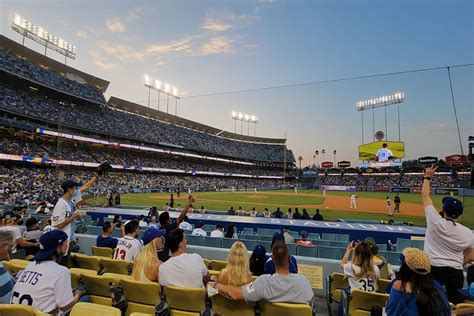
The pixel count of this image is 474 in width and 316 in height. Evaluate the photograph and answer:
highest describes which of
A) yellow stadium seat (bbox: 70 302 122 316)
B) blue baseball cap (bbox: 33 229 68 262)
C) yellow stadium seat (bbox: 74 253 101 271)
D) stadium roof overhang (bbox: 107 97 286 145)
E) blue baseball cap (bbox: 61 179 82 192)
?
stadium roof overhang (bbox: 107 97 286 145)

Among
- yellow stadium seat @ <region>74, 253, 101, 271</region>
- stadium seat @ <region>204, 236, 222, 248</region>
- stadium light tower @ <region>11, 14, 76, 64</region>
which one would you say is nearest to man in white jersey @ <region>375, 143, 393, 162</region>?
stadium seat @ <region>204, 236, 222, 248</region>

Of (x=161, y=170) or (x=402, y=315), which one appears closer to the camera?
(x=402, y=315)

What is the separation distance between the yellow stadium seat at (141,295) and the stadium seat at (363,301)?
97.0 inches

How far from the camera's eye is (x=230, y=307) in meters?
2.99

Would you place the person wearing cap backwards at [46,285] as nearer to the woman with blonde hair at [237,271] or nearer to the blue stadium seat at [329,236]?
the woman with blonde hair at [237,271]

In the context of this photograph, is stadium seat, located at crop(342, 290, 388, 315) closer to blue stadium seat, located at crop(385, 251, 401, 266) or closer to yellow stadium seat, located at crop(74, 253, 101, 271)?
yellow stadium seat, located at crop(74, 253, 101, 271)

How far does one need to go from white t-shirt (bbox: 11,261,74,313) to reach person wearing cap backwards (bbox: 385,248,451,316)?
308 cm

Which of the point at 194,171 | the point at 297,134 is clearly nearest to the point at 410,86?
the point at 297,134

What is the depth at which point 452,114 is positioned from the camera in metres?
10.9

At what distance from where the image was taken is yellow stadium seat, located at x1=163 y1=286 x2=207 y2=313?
2.97 meters

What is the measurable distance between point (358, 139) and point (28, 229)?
28.5m

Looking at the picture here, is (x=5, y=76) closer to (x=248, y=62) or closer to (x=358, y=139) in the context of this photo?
(x=248, y=62)

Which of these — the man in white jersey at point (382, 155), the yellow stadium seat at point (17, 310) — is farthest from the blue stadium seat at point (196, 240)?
the man in white jersey at point (382, 155)

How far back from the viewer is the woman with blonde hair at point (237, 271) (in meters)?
2.95
